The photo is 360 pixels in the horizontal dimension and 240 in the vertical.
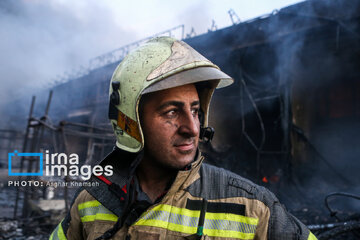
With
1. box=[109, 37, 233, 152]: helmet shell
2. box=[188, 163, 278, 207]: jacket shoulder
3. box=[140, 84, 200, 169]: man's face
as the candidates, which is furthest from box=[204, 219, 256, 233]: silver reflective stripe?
box=[109, 37, 233, 152]: helmet shell

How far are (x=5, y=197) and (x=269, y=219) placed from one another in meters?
10.6

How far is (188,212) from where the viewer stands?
1.31 metres

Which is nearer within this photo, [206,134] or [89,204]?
[89,204]

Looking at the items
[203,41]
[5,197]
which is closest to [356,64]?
[203,41]

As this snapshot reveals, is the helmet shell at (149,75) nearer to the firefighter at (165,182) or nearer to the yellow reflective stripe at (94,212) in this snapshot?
the firefighter at (165,182)

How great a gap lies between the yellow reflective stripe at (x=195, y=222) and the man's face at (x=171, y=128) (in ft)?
0.83

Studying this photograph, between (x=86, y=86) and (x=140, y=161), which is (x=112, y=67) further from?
(x=140, y=161)

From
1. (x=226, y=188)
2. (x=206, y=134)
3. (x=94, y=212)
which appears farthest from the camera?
(x=206, y=134)

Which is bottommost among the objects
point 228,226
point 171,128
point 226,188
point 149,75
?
point 228,226

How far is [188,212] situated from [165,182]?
0.95ft

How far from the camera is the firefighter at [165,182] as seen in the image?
1.26 m

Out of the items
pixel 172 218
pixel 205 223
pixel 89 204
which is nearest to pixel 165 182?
pixel 172 218

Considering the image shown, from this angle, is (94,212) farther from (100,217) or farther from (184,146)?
(184,146)

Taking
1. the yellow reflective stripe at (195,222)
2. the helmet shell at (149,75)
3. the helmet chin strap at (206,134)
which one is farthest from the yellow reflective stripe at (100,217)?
the helmet chin strap at (206,134)
